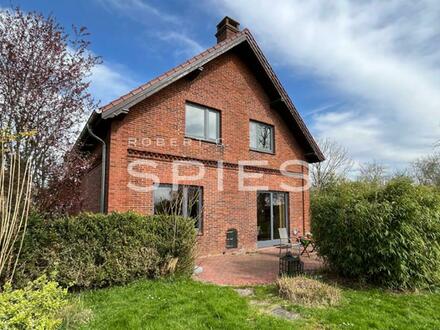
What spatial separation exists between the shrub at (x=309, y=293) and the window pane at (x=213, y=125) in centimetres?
658

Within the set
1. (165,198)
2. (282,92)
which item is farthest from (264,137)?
(165,198)

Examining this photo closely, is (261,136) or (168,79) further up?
(168,79)

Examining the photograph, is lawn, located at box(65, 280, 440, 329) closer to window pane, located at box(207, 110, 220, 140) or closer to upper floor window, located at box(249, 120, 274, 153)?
window pane, located at box(207, 110, 220, 140)

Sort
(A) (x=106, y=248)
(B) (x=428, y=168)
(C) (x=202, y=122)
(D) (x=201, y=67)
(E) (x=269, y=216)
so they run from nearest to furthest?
(A) (x=106, y=248) → (D) (x=201, y=67) → (C) (x=202, y=122) → (E) (x=269, y=216) → (B) (x=428, y=168)

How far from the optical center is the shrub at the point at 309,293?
17.7 feet

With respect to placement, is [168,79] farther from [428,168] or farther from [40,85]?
[428,168]

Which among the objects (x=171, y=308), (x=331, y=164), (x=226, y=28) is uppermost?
(x=226, y=28)

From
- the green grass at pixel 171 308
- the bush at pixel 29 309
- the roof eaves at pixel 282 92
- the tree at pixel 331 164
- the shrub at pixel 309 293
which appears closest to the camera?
the bush at pixel 29 309

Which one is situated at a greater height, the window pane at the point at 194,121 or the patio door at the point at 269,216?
the window pane at the point at 194,121

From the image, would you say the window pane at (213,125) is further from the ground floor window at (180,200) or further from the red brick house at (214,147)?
the ground floor window at (180,200)

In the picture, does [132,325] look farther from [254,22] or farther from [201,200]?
[254,22]

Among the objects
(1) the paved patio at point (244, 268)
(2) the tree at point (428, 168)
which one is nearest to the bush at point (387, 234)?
(1) the paved patio at point (244, 268)

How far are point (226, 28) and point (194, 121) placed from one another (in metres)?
4.97

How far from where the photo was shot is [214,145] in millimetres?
11055
